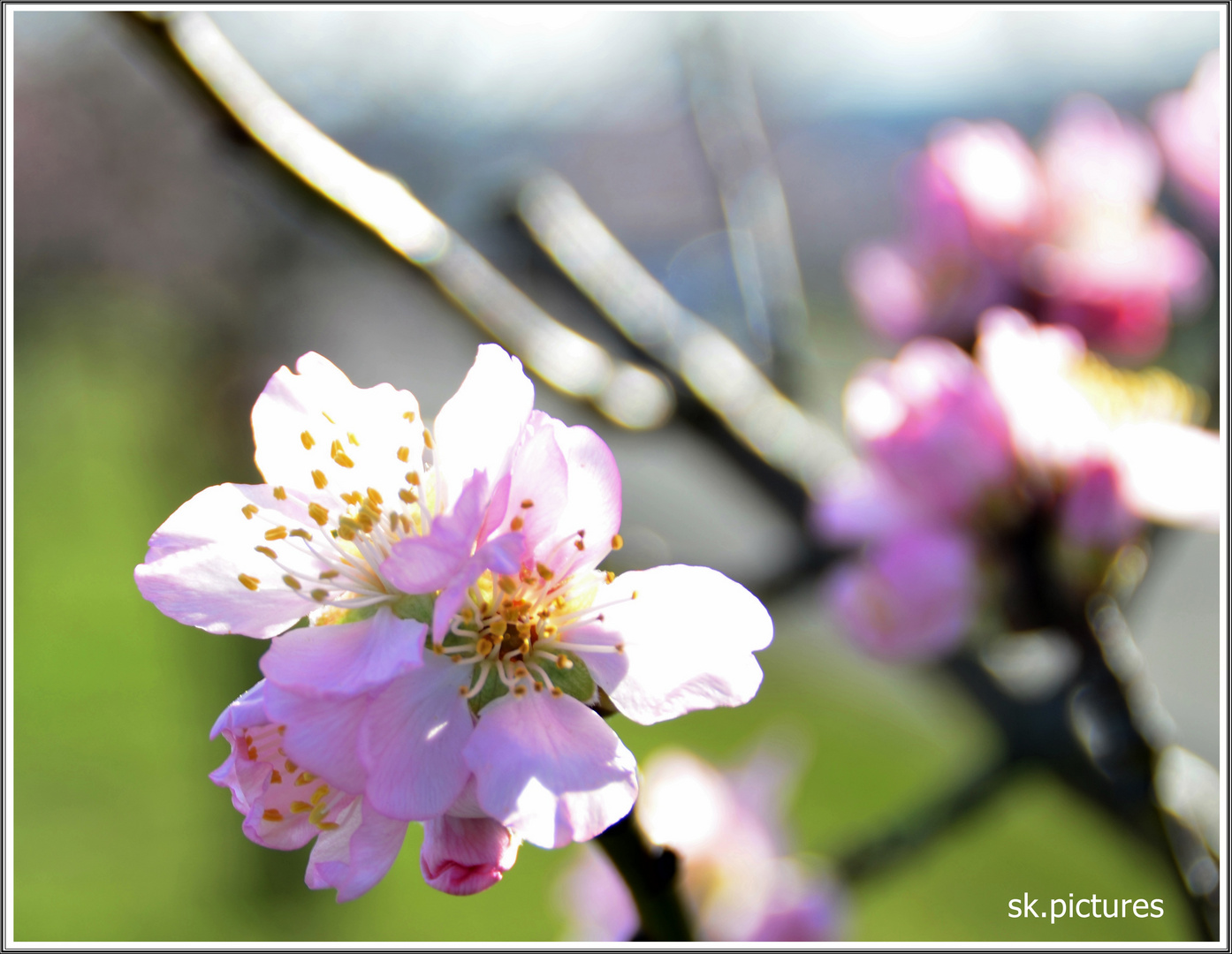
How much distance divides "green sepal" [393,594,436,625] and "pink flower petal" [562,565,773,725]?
0.21 feet

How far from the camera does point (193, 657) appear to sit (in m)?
2.44

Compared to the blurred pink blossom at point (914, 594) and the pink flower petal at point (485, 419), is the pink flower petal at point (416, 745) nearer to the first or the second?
the pink flower petal at point (485, 419)

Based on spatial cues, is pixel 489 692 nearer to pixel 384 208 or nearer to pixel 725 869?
pixel 384 208

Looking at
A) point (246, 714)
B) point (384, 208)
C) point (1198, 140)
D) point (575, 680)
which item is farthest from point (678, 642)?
point (1198, 140)

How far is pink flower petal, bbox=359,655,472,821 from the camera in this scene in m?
0.32

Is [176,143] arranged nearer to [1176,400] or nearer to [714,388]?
[714,388]

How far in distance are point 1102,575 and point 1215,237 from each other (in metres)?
0.56

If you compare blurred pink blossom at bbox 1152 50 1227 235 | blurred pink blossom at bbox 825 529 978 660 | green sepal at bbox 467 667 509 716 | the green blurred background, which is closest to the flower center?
green sepal at bbox 467 667 509 716

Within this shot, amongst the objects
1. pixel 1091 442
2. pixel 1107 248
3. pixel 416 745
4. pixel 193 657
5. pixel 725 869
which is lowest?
pixel 193 657

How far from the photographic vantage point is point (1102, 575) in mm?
718

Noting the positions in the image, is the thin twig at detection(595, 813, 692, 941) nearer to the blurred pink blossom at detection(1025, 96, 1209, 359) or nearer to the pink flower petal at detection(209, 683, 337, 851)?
the pink flower petal at detection(209, 683, 337, 851)

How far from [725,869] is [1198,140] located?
98cm

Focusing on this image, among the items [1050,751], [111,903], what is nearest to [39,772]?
[111,903]

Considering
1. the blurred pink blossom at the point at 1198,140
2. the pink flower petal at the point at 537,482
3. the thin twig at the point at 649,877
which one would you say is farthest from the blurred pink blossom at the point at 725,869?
the blurred pink blossom at the point at 1198,140
